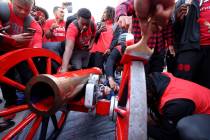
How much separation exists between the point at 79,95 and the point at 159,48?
0.84 m

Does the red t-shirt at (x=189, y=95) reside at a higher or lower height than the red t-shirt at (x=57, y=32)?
lower

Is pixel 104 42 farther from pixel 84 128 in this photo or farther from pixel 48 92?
pixel 48 92

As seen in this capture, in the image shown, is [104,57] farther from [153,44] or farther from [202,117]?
[202,117]

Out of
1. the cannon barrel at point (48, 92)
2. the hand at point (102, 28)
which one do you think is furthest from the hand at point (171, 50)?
the hand at point (102, 28)

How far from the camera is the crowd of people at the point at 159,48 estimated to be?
104 cm

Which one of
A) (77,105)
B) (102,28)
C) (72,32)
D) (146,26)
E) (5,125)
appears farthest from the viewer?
(102,28)

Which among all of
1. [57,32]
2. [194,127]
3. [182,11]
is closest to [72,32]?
[57,32]

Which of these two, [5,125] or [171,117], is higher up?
[171,117]

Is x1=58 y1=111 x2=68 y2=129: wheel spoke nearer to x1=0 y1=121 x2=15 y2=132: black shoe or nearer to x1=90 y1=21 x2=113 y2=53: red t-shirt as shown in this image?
x1=0 y1=121 x2=15 y2=132: black shoe

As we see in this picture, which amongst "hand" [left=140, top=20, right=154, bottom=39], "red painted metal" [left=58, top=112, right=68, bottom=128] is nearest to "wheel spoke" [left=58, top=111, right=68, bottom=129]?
"red painted metal" [left=58, top=112, right=68, bottom=128]

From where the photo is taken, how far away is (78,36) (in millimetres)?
2488

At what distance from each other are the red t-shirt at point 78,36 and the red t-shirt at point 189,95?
50.5 inches

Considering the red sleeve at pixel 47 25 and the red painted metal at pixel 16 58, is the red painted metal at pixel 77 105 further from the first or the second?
the red sleeve at pixel 47 25

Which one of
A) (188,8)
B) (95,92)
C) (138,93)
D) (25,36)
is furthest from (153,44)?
(138,93)
